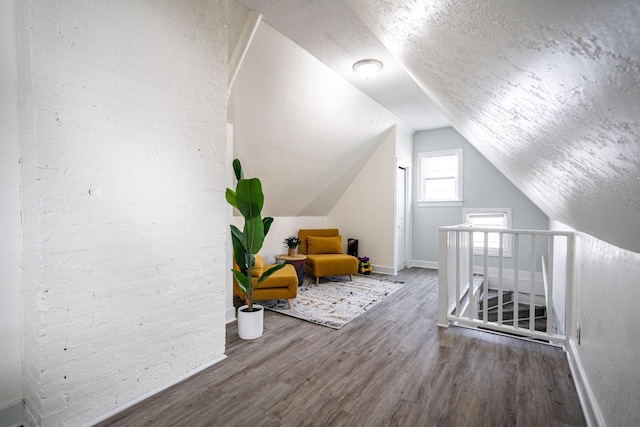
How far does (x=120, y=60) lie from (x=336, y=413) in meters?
2.43

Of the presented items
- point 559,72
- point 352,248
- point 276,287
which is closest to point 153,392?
point 276,287

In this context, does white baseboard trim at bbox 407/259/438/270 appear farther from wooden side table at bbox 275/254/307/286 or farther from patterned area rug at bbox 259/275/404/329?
wooden side table at bbox 275/254/307/286

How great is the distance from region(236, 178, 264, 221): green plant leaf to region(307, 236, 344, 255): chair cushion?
279 cm

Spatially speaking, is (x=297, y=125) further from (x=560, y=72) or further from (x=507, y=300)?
(x=507, y=300)

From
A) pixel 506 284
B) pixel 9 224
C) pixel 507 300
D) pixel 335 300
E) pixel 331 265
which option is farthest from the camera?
pixel 506 284

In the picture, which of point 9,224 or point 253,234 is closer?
point 9,224

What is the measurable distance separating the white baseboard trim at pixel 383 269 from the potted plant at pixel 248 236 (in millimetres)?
3185

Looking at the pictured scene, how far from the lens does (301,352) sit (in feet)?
8.31

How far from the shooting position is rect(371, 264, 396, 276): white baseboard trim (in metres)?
5.46

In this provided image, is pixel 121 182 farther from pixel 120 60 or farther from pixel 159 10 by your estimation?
pixel 159 10

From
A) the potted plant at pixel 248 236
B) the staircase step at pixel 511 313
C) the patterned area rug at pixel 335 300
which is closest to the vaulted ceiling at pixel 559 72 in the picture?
the potted plant at pixel 248 236

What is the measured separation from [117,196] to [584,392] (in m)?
3.07

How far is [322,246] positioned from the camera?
5.28 m

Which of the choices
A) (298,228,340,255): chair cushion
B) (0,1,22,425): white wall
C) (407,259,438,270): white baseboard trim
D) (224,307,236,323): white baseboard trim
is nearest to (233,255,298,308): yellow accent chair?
(224,307,236,323): white baseboard trim
